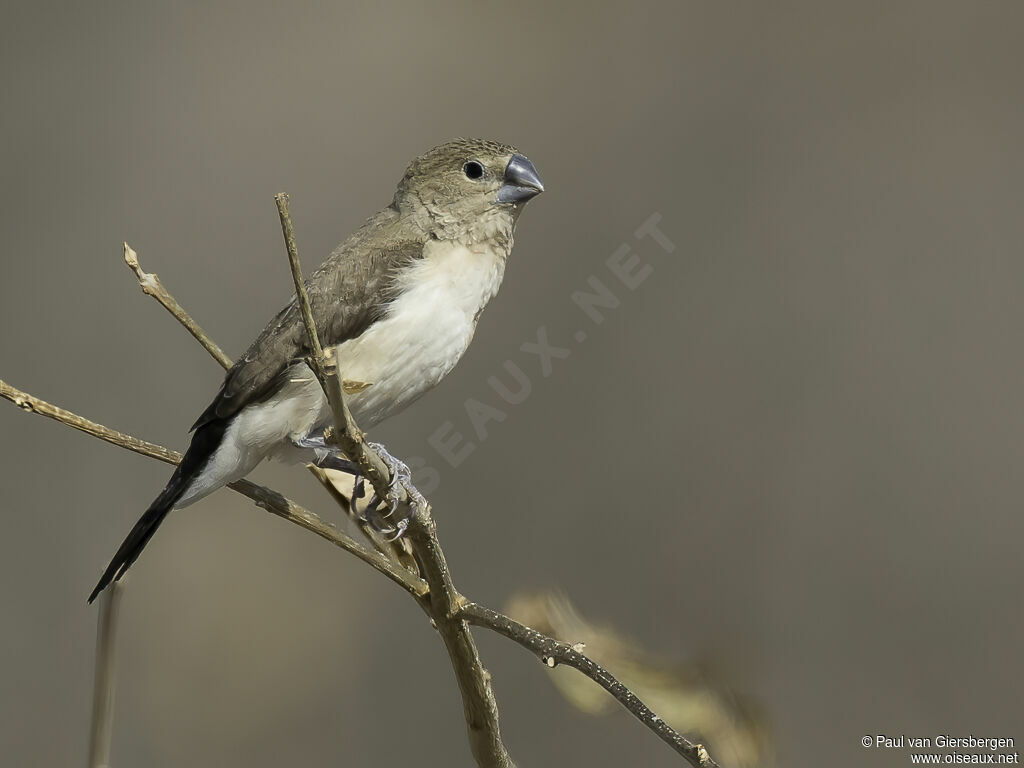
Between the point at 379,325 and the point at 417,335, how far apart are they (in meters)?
0.10

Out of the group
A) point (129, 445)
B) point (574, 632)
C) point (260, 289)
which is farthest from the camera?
point (260, 289)

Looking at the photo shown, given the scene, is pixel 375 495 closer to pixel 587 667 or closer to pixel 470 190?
pixel 587 667

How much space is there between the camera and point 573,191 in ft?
15.2

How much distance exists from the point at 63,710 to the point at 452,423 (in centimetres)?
170

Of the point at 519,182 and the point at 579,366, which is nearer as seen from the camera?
the point at 519,182

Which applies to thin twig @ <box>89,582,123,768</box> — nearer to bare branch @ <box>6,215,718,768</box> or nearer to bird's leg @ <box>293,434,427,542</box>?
bare branch @ <box>6,215,718,768</box>

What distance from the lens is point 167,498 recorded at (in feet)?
8.69

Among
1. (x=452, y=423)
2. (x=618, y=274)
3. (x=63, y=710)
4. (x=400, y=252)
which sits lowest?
(x=63, y=710)

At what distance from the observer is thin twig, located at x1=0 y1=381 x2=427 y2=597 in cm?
170

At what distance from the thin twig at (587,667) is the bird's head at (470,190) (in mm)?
1410

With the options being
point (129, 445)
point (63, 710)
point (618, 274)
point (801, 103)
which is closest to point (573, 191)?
point (618, 274)

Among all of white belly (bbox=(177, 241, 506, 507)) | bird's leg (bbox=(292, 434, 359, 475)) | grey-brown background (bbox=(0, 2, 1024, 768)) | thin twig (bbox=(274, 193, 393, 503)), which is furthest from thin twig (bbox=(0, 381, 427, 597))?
grey-brown background (bbox=(0, 2, 1024, 768))

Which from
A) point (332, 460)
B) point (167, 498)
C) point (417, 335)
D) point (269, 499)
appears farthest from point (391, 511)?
point (167, 498)

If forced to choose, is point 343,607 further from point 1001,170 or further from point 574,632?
point 1001,170
